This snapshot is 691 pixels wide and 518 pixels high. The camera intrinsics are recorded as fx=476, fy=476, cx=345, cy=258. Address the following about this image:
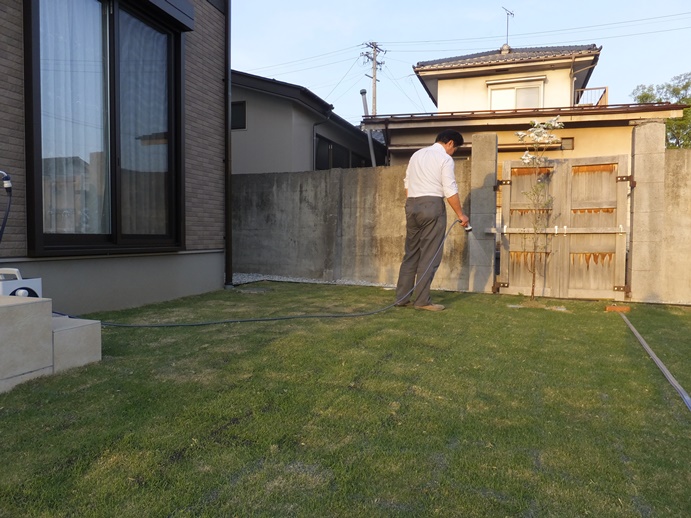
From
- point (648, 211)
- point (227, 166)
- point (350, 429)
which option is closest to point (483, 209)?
point (648, 211)

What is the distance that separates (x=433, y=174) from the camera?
460 cm

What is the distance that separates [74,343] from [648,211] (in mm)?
5592

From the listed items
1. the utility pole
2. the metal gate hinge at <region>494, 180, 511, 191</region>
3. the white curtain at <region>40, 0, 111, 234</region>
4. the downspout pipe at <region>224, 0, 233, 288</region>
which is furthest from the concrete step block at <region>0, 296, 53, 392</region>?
the utility pole

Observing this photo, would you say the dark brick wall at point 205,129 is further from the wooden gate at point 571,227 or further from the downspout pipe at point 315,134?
the downspout pipe at point 315,134

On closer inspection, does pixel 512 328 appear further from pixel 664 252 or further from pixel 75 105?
pixel 75 105

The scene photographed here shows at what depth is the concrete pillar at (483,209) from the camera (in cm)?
589

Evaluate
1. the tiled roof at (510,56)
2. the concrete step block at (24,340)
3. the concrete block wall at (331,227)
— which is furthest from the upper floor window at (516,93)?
the concrete step block at (24,340)

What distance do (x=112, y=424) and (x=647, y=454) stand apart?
1.98 metres

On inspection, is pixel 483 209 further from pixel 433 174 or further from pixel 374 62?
pixel 374 62

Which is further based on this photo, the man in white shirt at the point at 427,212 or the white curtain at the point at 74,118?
the man in white shirt at the point at 427,212

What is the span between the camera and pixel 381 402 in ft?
6.97

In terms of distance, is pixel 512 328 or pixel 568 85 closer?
pixel 512 328

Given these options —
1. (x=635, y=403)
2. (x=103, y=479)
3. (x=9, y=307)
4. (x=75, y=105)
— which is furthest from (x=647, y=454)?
(x=75, y=105)

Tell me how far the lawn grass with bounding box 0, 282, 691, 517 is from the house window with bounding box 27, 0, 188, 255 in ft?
4.66
